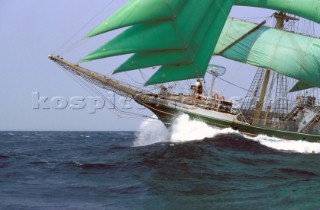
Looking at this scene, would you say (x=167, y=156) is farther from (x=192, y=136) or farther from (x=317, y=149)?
(x=317, y=149)

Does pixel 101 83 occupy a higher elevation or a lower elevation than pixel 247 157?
higher

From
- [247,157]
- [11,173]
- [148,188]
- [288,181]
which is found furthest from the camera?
[247,157]

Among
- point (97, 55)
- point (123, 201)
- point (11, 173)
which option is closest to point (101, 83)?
point (97, 55)

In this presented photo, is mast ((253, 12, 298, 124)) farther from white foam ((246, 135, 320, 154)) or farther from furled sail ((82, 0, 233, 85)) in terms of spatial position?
furled sail ((82, 0, 233, 85))

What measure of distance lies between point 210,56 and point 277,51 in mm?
9861

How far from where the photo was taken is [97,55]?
2316 cm

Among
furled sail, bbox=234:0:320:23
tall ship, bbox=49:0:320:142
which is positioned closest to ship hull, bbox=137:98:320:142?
tall ship, bbox=49:0:320:142

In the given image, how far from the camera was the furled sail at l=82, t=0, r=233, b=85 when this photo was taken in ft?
74.2

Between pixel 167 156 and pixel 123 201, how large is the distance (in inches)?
319

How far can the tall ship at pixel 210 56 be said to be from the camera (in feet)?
77.2

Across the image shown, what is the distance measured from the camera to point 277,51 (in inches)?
1387

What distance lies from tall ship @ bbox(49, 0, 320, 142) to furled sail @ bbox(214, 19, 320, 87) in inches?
2.9

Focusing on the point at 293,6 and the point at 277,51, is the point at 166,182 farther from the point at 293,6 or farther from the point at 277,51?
the point at 293,6

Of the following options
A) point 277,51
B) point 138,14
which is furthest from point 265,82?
point 138,14
